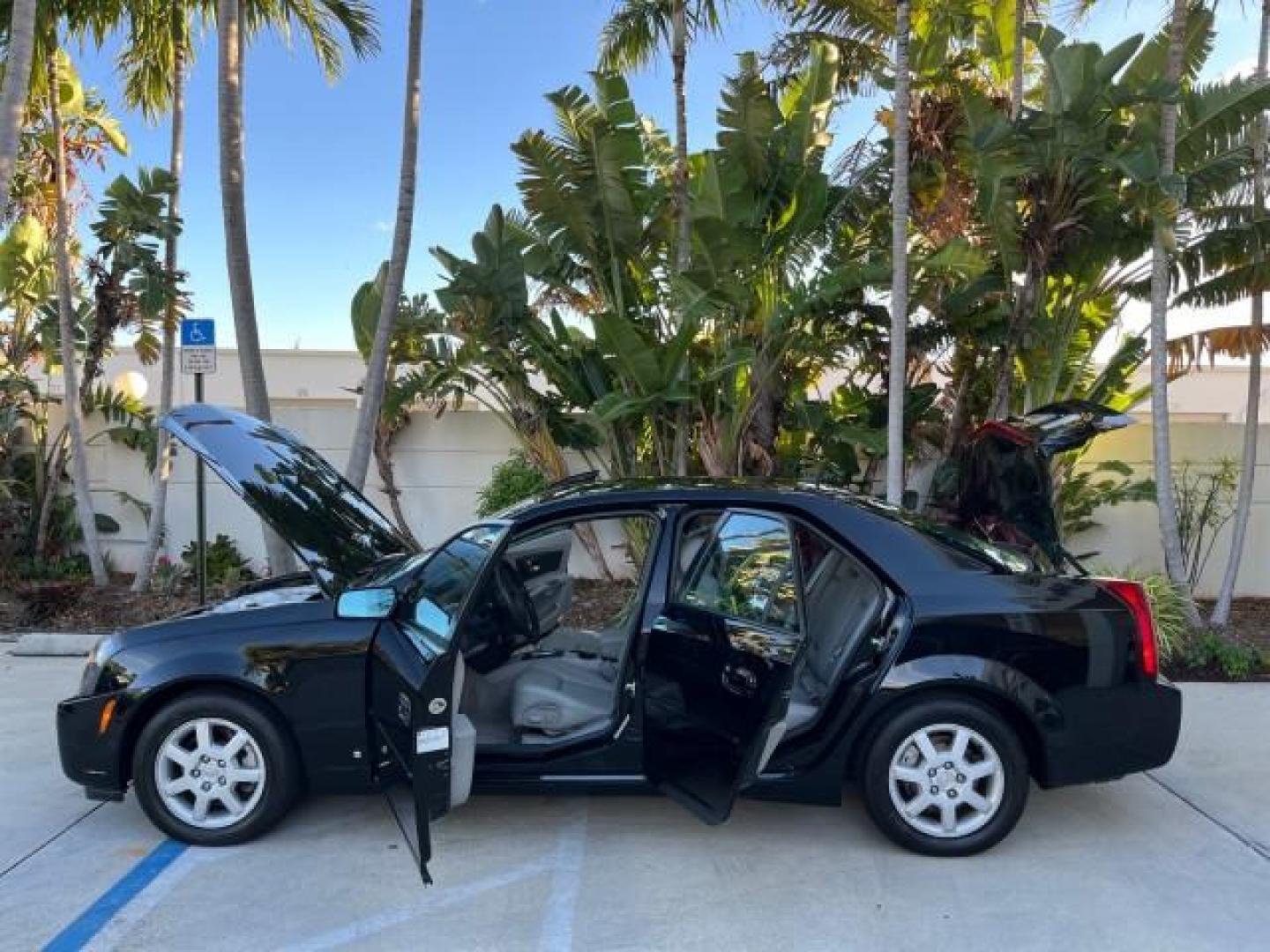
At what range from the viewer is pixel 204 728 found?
3781mm

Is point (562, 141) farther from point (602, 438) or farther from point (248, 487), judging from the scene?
point (248, 487)

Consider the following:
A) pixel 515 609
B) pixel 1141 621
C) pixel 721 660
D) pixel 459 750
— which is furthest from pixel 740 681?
pixel 1141 621

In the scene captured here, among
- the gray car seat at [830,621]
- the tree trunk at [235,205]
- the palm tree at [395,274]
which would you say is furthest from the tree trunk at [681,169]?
the gray car seat at [830,621]

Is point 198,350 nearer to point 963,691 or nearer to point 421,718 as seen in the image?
point 421,718

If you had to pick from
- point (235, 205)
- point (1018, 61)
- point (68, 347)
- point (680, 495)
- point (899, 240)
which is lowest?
point (680, 495)

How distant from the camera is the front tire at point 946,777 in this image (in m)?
3.67

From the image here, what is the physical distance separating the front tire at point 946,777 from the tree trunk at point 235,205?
5.49m

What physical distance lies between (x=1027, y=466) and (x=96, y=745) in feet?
19.1

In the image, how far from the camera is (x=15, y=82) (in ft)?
19.9

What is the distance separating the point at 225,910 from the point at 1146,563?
9.22 meters

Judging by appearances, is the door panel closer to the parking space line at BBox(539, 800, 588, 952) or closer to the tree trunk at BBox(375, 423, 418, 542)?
the parking space line at BBox(539, 800, 588, 952)

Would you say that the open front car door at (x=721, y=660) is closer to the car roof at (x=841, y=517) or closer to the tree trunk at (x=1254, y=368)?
the car roof at (x=841, y=517)

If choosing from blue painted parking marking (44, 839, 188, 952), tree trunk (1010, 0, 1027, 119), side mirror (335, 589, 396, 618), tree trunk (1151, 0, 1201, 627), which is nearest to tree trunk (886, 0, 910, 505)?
tree trunk (1151, 0, 1201, 627)

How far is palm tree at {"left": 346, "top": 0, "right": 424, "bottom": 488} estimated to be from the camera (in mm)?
7918
